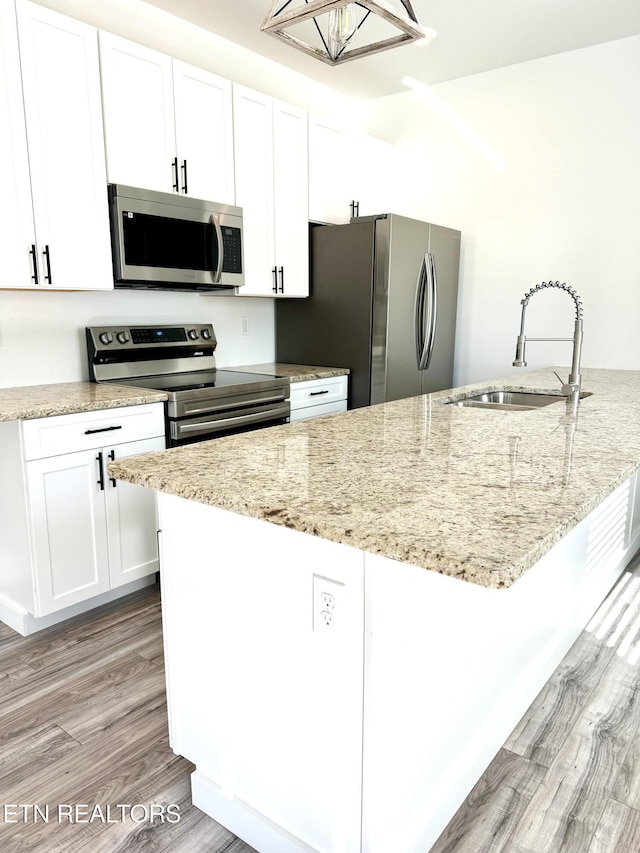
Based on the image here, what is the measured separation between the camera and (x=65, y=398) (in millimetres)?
2422

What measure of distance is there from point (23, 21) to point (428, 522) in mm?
2470

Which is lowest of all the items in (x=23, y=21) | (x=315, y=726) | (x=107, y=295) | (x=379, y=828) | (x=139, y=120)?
(x=379, y=828)

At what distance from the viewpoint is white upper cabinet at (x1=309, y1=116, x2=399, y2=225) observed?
12.0 ft

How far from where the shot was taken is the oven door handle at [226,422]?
8.69 feet

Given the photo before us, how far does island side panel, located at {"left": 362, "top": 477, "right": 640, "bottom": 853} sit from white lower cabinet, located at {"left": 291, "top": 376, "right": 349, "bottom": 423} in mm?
1742

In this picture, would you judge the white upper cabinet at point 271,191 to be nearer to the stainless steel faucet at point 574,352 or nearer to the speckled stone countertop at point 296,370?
the speckled stone countertop at point 296,370

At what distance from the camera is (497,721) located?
5.31 ft

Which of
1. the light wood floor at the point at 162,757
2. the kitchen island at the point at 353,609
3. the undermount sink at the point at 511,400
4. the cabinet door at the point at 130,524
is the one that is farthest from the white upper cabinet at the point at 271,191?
the light wood floor at the point at 162,757

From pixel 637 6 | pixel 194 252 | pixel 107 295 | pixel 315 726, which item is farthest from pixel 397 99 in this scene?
pixel 315 726

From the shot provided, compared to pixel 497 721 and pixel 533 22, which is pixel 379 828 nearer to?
pixel 497 721

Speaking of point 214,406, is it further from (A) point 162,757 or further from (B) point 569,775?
(B) point 569,775

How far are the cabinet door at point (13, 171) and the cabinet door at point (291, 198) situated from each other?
1441mm

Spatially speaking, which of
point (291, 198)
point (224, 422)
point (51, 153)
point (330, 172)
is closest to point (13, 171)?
point (51, 153)

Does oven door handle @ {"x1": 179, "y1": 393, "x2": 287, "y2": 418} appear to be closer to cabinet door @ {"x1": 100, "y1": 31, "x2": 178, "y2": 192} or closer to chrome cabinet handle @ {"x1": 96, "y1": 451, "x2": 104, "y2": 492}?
chrome cabinet handle @ {"x1": 96, "y1": 451, "x2": 104, "y2": 492}
